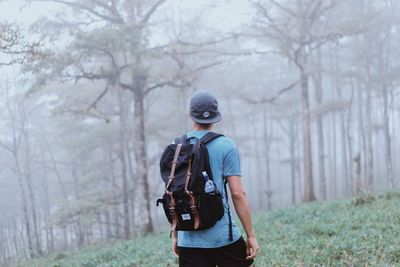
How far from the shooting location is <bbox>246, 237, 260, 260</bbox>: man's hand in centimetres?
281

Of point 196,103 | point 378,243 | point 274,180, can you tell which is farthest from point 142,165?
point 274,180

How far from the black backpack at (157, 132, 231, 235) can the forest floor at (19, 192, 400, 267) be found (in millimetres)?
2620

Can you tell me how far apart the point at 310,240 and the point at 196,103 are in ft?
13.4

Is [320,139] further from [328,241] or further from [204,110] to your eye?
[204,110]

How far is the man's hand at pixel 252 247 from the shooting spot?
2814 millimetres

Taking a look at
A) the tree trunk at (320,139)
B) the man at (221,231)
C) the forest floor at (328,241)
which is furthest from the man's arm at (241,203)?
the tree trunk at (320,139)

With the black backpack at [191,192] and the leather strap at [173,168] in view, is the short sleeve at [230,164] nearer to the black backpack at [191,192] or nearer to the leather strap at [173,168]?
the black backpack at [191,192]

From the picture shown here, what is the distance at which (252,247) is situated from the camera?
283 cm

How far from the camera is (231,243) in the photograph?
2816 mm

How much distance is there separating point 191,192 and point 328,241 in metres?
3.85

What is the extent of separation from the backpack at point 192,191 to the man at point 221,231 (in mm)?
58

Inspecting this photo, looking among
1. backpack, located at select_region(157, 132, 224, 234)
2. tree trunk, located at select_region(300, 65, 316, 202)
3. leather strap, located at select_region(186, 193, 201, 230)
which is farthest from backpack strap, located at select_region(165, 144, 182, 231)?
tree trunk, located at select_region(300, 65, 316, 202)

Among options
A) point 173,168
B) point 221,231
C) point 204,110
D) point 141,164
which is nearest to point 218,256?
point 221,231

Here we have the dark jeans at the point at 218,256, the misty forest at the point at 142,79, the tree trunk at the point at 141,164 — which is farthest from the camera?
the tree trunk at the point at 141,164
